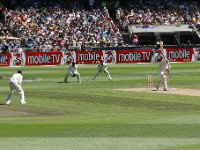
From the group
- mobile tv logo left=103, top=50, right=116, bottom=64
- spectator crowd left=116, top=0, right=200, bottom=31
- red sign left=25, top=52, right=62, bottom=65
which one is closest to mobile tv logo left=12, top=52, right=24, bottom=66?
red sign left=25, top=52, right=62, bottom=65

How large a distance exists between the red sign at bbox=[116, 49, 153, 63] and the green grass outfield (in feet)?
72.9

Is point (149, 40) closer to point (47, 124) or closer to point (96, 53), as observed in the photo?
point (96, 53)

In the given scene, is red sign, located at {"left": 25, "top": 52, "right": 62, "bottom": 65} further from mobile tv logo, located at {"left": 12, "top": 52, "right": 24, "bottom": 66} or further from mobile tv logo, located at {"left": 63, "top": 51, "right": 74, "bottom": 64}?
mobile tv logo, located at {"left": 12, "top": 52, "right": 24, "bottom": 66}

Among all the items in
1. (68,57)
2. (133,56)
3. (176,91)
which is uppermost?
(68,57)

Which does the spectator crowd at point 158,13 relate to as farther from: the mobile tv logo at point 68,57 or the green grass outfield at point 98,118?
the green grass outfield at point 98,118

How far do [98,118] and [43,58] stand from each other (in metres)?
41.2

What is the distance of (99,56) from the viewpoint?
2640 inches

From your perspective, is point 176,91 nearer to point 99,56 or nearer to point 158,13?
point 99,56

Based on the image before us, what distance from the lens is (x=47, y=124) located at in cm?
2292

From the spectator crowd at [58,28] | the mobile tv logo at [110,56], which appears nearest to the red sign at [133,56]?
the mobile tv logo at [110,56]

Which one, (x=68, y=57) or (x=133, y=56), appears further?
(x=133, y=56)

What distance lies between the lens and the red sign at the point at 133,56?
224 feet

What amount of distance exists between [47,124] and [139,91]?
14565 mm

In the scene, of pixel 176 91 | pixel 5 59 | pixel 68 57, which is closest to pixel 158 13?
pixel 68 57
